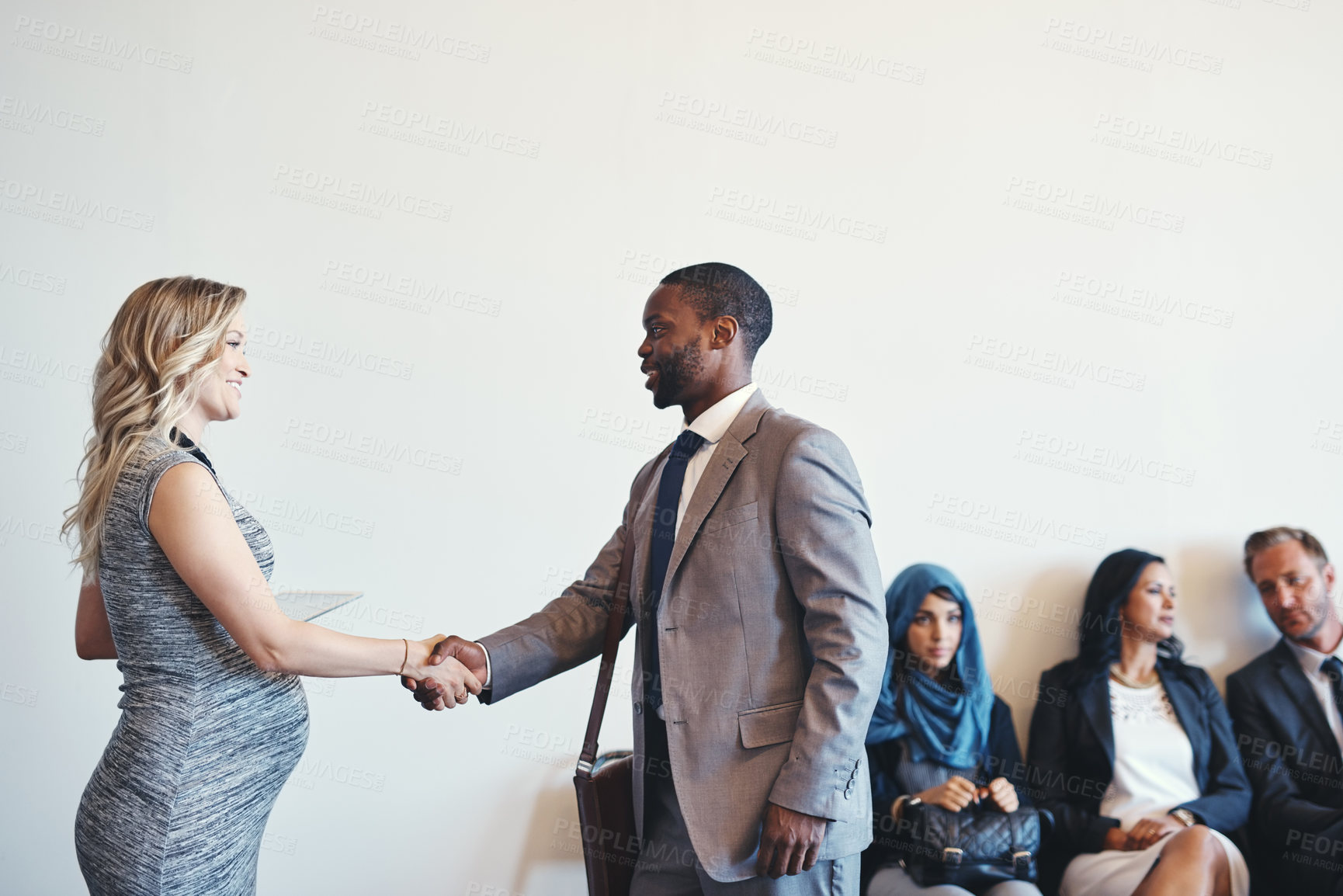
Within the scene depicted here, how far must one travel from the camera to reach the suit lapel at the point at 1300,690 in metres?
3.32

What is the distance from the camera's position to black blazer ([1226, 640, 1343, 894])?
10.2 ft

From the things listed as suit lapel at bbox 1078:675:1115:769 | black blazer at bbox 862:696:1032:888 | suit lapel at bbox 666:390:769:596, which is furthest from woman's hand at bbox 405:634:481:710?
suit lapel at bbox 1078:675:1115:769

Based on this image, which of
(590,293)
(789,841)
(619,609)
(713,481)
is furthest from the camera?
(590,293)

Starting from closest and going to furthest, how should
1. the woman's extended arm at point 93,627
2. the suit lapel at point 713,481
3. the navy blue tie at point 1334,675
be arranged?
the suit lapel at point 713,481, the woman's extended arm at point 93,627, the navy blue tie at point 1334,675

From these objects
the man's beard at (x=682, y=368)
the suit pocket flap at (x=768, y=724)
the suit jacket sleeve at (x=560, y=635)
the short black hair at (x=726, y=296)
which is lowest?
the suit pocket flap at (x=768, y=724)

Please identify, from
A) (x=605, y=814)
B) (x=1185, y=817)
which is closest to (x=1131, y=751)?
(x=1185, y=817)

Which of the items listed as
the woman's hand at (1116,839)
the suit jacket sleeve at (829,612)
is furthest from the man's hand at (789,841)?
the woman's hand at (1116,839)

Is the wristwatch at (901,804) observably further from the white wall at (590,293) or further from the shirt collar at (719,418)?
the shirt collar at (719,418)

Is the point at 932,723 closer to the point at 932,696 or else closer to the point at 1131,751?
the point at 932,696

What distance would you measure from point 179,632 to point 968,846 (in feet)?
7.66

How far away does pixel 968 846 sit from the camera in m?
2.84

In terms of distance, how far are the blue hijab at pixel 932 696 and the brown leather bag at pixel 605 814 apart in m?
1.14

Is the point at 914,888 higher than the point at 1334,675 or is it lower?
lower

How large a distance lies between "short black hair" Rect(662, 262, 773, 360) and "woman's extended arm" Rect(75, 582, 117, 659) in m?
1.58
